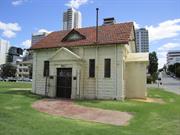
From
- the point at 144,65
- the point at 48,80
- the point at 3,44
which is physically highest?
the point at 3,44

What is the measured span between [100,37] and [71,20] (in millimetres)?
26868

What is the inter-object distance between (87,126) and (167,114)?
6.23 meters

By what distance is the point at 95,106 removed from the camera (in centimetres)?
1672

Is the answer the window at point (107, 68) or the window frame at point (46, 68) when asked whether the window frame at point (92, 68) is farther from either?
the window frame at point (46, 68)

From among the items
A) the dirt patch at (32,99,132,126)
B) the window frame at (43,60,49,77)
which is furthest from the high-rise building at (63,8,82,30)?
the dirt patch at (32,99,132,126)

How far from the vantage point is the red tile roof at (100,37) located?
22.0 metres

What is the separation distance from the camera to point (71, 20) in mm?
48875

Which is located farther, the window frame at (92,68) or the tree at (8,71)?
the tree at (8,71)

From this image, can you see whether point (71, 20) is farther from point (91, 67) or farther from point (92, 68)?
point (92, 68)

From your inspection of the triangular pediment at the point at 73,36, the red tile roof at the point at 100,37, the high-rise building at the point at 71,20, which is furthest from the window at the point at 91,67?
the high-rise building at the point at 71,20

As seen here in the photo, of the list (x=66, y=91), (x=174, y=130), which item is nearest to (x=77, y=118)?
(x=174, y=130)

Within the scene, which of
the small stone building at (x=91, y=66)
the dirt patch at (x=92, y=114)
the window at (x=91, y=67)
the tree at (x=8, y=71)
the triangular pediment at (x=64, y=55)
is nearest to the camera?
the dirt patch at (x=92, y=114)

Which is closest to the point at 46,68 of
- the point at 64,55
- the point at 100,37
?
the point at 64,55

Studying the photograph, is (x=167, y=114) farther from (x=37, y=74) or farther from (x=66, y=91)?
(x=37, y=74)
